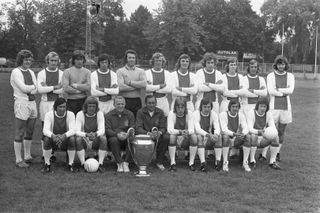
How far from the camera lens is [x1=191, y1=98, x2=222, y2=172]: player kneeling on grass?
6.47 m

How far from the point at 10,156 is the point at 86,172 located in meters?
1.83

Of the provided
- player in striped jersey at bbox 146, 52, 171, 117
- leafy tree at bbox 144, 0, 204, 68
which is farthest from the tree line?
player in striped jersey at bbox 146, 52, 171, 117

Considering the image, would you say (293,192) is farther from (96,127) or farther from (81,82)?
(81,82)

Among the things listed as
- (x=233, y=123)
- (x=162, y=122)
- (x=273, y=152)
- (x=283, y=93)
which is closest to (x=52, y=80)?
(x=162, y=122)

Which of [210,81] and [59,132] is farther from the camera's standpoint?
[210,81]

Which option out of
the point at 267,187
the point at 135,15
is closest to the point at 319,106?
the point at 267,187

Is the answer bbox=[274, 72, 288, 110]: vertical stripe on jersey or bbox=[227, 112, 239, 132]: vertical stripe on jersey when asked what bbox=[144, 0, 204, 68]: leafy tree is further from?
bbox=[227, 112, 239, 132]: vertical stripe on jersey

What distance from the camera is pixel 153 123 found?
6566 mm

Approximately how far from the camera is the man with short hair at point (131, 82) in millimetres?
6789

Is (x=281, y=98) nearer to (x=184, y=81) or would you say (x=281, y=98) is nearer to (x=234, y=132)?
(x=234, y=132)

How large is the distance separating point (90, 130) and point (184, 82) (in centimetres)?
187

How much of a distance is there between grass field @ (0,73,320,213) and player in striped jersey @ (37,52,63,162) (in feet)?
3.32

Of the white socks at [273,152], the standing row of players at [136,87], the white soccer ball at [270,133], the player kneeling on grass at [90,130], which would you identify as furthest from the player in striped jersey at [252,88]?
the player kneeling on grass at [90,130]

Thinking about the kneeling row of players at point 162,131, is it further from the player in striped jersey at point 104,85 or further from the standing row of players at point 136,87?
the player in striped jersey at point 104,85
